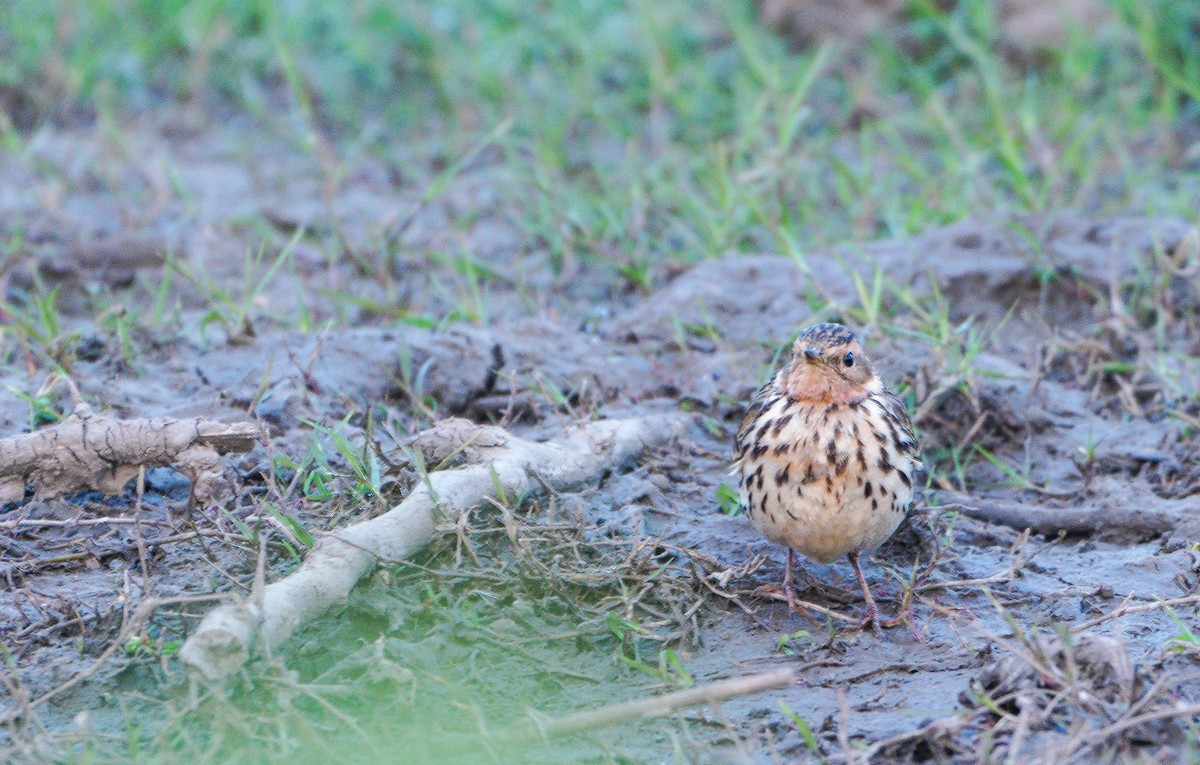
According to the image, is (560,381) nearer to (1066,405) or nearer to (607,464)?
(607,464)

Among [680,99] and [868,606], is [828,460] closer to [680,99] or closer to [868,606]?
[868,606]

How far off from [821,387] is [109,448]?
1983 mm

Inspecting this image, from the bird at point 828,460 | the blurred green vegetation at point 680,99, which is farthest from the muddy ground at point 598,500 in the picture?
the blurred green vegetation at point 680,99

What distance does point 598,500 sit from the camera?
175 inches

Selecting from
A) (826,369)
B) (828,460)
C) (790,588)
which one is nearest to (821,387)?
(826,369)

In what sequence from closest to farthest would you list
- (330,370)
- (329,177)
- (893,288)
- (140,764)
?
(140,764) < (330,370) < (893,288) < (329,177)

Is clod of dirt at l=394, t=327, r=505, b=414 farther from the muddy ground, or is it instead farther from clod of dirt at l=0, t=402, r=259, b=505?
clod of dirt at l=0, t=402, r=259, b=505

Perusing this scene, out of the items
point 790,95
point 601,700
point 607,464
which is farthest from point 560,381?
point 790,95

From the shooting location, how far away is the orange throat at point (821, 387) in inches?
163

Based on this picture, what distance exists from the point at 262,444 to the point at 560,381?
115 cm

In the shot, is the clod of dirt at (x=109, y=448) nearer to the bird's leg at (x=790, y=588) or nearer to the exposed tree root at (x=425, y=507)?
the exposed tree root at (x=425, y=507)

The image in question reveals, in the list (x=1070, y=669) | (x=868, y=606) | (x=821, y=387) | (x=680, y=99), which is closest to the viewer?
(x=1070, y=669)

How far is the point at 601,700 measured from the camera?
3594mm

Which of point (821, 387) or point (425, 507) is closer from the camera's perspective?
point (425, 507)
